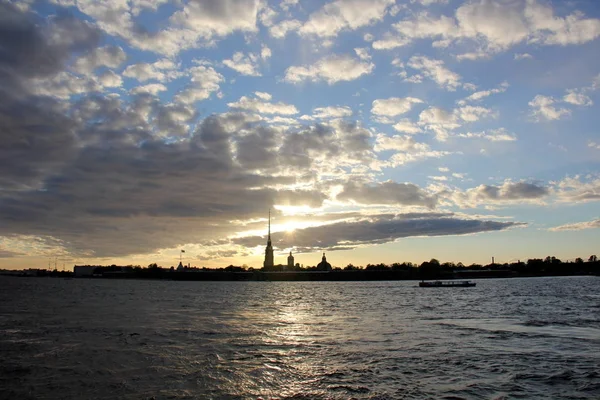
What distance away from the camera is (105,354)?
2994cm

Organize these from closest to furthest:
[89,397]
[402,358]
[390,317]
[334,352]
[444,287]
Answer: [89,397] → [402,358] → [334,352] → [390,317] → [444,287]

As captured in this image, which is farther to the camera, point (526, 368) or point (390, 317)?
point (390, 317)

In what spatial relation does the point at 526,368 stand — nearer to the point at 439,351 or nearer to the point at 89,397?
the point at 439,351

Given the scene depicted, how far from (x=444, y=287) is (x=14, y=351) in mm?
164722

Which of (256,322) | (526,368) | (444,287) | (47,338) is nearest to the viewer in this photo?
(526,368)

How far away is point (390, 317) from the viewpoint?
55.5 metres

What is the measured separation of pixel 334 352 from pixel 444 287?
156361 mm

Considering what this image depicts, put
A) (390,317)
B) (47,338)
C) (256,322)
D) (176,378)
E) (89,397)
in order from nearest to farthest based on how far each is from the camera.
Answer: (89,397)
(176,378)
(47,338)
(256,322)
(390,317)

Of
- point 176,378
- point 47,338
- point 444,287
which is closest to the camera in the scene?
point 176,378

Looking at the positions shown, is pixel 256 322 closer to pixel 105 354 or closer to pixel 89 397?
pixel 105 354

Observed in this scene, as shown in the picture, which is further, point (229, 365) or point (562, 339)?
point (562, 339)

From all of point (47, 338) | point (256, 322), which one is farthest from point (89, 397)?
point (256, 322)

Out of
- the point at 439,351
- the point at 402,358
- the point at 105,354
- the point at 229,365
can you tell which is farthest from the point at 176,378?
the point at 439,351

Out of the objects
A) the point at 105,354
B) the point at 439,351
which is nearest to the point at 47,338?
the point at 105,354
